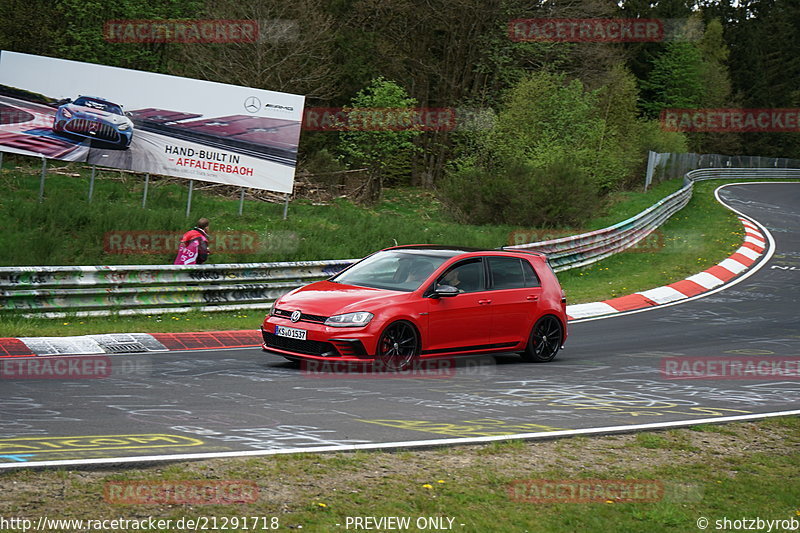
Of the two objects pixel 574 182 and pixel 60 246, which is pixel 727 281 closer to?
pixel 574 182

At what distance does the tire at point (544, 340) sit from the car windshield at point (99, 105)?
1215cm

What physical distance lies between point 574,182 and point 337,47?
19.3 metres

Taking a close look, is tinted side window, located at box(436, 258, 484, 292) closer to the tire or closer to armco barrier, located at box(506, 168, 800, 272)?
the tire

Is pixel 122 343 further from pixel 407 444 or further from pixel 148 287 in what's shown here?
pixel 407 444

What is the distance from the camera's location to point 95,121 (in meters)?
21.2

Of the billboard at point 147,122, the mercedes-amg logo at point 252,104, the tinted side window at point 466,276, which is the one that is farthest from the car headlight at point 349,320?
the mercedes-amg logo at point 252,104

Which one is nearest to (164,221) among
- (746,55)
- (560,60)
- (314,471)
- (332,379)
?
(332,379)

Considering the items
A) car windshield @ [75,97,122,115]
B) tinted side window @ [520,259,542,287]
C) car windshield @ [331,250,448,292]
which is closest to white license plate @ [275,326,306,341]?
car windshield @ [331,250,448,292]

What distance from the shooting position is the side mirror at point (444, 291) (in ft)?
39.6

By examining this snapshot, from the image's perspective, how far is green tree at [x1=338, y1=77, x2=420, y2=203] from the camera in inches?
1563

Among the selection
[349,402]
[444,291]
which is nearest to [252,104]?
[444,291]

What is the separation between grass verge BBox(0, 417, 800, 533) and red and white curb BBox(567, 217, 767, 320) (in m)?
11.0

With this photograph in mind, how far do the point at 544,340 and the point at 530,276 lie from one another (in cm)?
92

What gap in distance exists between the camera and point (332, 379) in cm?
1070
